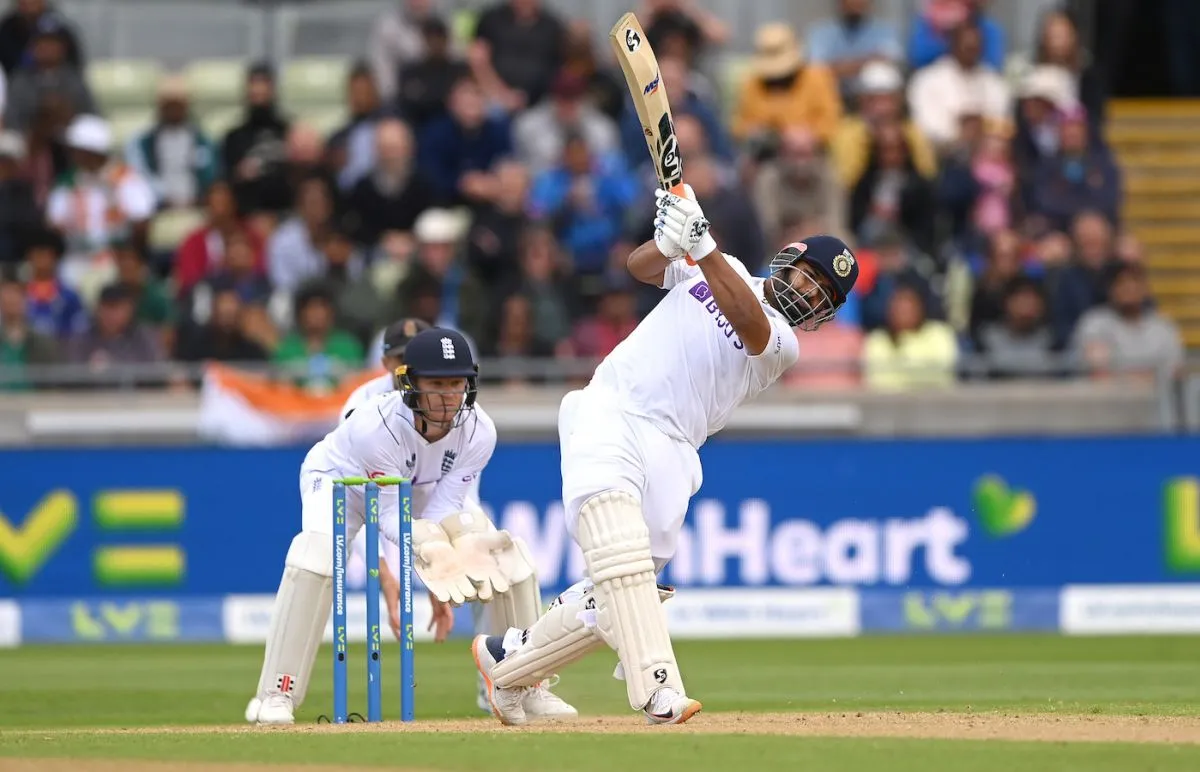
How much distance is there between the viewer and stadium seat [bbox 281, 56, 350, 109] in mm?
18094

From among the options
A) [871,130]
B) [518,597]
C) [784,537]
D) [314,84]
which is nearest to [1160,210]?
[871,130]

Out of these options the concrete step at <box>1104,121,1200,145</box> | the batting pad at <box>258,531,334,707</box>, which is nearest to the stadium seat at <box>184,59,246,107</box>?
the concrete step at <box>1104,121,1200,145</box>

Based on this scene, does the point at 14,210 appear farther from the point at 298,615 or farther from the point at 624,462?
the point at 624,462


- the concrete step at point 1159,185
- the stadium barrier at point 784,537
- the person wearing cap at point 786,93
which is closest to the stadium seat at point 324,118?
the person wearing cap at point 786,93

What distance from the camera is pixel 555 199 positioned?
52.8ft

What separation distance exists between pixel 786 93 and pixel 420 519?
28.2ft

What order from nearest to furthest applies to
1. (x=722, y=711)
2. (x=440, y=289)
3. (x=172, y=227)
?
(x=722, y=711) → (x=440, y=289) → (x=172, y=227)

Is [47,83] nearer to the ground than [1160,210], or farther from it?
farther from it

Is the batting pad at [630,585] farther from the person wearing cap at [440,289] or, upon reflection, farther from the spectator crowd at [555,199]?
the person wearing cap at [440,289]

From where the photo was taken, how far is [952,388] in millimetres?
14797

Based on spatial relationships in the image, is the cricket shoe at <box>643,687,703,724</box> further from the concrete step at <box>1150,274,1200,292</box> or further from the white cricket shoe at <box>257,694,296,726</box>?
the concrete step at <box>1150,274,1200,292</box>

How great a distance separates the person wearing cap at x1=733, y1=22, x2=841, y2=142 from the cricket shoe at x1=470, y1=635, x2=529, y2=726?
889 centimetres

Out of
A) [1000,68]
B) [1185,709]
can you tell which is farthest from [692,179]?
[1185,709]

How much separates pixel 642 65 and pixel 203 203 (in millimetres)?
9710
